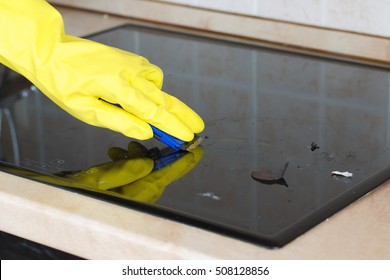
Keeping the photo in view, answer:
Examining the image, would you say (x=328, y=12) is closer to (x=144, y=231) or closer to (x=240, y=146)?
(x=240, y=146)

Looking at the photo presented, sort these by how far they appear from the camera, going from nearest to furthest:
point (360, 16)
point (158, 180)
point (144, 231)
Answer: point (144, 231), point (158, 180), point (360, 16)

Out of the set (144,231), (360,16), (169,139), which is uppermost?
(360,16)

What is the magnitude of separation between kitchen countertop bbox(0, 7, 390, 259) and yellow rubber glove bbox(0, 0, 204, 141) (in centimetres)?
15

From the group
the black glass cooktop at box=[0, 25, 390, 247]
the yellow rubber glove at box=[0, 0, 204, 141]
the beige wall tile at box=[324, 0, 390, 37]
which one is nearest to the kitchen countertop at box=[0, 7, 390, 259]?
the black glass cooktop at box=[0, 25, 390, 247]

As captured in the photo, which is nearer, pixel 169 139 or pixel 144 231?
pixel 144 231

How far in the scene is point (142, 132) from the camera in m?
1.16

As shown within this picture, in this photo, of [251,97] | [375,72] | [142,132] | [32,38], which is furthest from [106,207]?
[375,72]

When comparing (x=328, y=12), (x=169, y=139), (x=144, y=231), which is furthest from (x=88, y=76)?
(x=328, y=12)

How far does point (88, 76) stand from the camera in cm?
115

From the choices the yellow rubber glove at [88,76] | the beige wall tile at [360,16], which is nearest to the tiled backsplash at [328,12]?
the beige wall tile at [360,16]

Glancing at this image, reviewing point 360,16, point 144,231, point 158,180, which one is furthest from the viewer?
point 360,16

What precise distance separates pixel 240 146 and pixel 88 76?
0.23m

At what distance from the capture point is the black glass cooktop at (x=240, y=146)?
1.01 m
